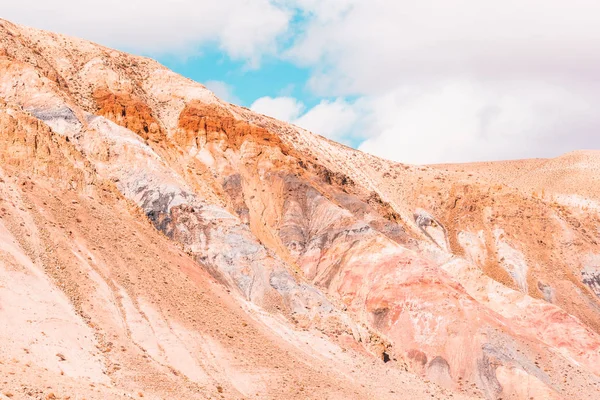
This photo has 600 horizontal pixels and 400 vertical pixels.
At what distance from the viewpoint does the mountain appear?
26.0m

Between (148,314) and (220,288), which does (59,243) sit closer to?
(148,314)

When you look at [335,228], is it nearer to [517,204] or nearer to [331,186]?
[331,186]

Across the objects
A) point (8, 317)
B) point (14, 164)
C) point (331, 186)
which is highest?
point (331, 186)

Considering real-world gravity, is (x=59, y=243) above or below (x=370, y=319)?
below

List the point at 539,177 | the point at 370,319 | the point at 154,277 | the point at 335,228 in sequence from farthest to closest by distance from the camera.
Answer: the point at 539,177
the point at 335,228
the point at 370,319
the point at 154,277

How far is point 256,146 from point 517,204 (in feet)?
111

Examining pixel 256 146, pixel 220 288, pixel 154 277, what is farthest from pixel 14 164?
pixel 256 146

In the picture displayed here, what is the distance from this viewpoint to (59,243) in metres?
29.0

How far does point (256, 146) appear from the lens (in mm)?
61469

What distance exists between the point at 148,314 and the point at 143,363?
4.42 m

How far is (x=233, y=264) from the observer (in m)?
40.1

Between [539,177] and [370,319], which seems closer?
[370,319]

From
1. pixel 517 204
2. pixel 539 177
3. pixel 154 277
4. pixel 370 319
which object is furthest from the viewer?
pixel 539 177

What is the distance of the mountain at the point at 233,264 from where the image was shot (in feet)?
85.1
